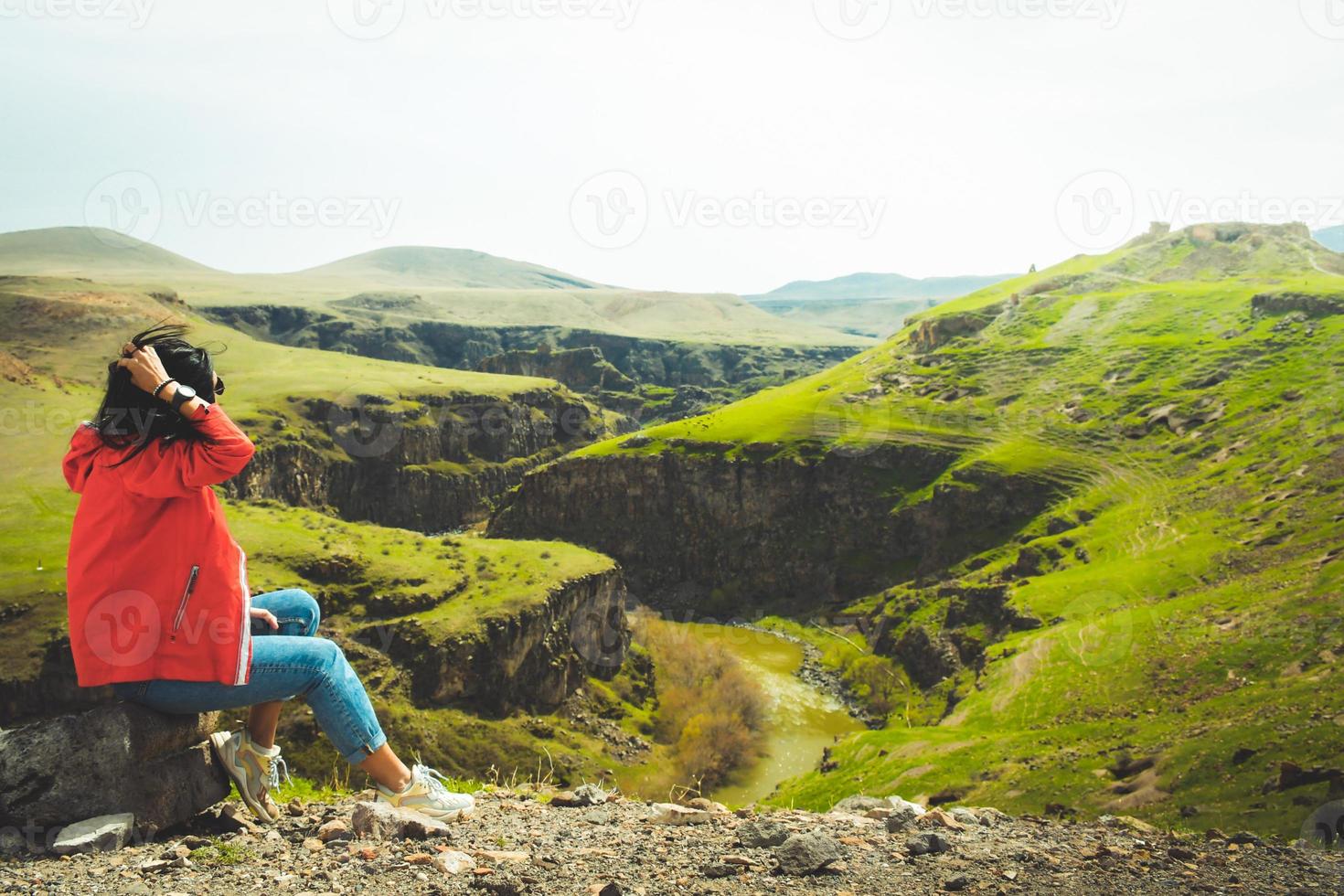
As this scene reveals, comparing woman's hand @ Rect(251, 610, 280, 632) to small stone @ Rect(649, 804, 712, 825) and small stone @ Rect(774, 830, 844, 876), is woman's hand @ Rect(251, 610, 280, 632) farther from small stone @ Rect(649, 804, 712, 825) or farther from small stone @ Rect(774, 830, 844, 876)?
small stone @ Rect(774, 830, 844, 876)

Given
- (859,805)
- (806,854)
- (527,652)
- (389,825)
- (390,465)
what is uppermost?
(389,825)

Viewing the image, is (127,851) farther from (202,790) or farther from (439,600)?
(439,600)

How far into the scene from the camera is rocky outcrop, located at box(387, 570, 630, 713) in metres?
67.5

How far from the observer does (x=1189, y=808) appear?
2569cm

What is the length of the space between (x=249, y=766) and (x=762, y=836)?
18.7 ft

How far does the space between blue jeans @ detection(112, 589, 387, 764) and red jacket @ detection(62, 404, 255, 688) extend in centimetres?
23

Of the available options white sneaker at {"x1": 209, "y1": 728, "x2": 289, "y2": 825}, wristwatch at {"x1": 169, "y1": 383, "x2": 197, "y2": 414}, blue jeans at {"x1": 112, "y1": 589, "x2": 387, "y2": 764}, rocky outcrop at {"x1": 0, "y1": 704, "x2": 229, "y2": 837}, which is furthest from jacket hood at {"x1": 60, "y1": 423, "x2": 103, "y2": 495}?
white sneaker at {"x1": 209, "y1": 728, "x2": 289, "y2": 825}

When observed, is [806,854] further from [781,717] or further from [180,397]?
[781,717]

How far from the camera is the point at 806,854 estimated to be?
8273mm

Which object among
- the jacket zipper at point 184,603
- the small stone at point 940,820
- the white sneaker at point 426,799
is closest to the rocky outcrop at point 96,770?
the jacket zipper at point 184,603

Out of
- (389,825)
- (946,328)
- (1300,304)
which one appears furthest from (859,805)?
(946,328)

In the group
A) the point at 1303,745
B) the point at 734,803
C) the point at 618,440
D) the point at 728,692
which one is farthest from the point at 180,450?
the point at 618,440

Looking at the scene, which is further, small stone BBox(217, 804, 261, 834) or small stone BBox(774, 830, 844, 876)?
small stone BBox(217, 804, 261, 834)

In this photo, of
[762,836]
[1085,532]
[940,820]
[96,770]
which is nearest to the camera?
[96,770]
